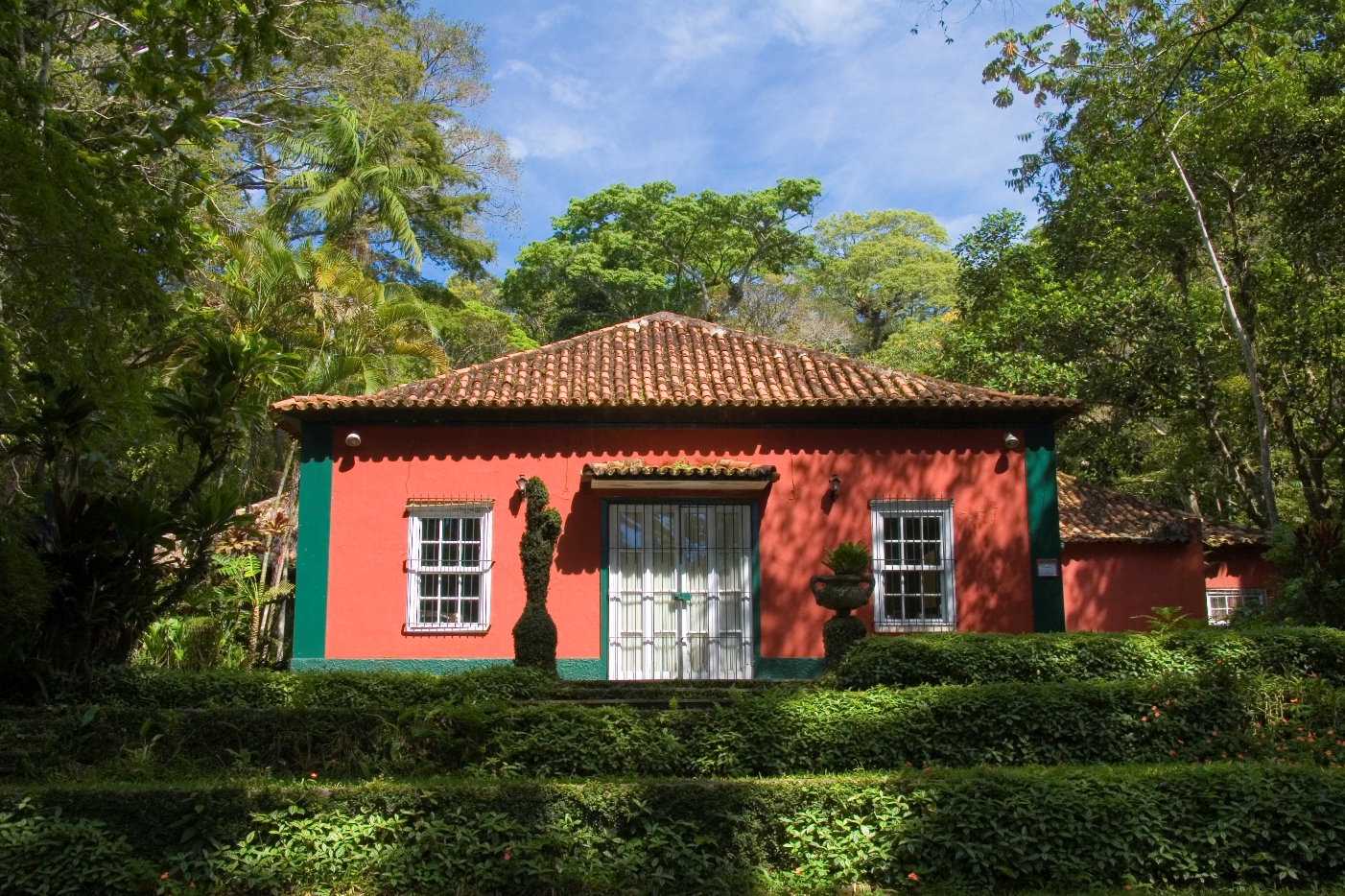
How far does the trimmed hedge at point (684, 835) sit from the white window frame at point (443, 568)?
19.6 feet

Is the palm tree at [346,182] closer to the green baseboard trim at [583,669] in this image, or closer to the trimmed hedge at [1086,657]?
the green baseboard trim at [583,669]

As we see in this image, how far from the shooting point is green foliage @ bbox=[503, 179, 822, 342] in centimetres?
3262

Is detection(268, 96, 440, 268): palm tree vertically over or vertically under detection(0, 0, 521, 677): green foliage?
over

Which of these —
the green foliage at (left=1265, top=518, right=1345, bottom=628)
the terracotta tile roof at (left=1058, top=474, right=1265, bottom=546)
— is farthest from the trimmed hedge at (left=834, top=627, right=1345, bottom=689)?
the terracotta tile roof at (left=1058, top=474, right=1265, bottom=546)

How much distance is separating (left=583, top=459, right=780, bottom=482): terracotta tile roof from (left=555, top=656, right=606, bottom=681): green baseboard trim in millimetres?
2289

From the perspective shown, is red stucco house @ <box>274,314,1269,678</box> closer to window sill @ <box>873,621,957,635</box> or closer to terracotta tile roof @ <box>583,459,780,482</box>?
window sill @ <box>873,621,957,635</box>

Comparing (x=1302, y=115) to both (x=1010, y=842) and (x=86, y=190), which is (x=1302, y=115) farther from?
(x=86, y=190)

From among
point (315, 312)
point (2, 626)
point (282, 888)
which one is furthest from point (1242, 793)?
point (315, 312)

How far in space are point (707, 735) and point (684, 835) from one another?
1436mm

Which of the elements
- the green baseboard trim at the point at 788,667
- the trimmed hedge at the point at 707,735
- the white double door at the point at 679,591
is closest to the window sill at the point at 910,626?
the green baseboard trim at the point at 788,667

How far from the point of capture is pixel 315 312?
17.4 meters

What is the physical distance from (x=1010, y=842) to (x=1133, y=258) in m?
17.0

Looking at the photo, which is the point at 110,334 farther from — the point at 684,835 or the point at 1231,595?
the point at 1231,595

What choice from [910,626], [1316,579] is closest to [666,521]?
[910,626]
